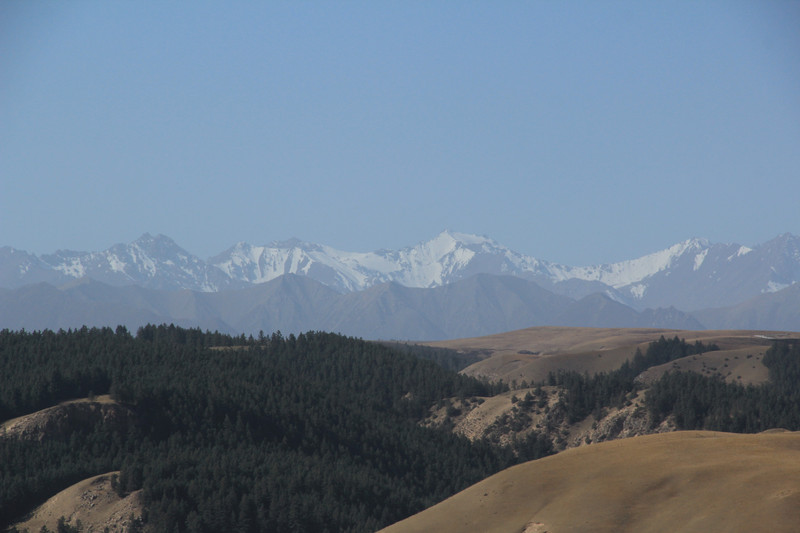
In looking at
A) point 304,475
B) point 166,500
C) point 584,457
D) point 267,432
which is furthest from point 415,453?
point 584,457

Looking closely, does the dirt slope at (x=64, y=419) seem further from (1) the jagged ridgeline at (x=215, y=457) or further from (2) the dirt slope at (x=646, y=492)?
(2) the dirt slope at (x=646, y=492)

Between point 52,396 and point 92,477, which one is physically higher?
point 52,396

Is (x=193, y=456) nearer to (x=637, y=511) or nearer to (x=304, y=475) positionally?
(x=304, y=475)

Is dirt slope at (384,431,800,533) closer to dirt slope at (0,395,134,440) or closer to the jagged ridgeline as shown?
the jagged ridgeline

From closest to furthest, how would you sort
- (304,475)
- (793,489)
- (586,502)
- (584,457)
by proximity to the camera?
(793,489) → (586,502) → (584,457) → (304,475)

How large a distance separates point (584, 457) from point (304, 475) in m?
69.5

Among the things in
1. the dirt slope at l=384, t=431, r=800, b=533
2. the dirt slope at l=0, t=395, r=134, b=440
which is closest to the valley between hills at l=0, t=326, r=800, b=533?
the dirt slope at l=384, t=431, r=800, b=533

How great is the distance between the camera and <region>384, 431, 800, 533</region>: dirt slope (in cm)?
6550

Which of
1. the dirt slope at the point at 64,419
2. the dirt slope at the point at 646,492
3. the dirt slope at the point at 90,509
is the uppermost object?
the dirt slope at the point at 64,419

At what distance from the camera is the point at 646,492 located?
242 ft

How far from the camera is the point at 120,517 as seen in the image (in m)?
118

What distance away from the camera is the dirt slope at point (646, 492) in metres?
65.5

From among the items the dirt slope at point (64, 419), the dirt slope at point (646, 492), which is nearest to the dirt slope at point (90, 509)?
the dirt slope at point (64, 419)

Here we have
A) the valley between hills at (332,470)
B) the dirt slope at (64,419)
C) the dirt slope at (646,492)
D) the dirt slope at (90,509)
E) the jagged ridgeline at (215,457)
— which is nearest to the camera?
the dirt slope at (646,492)
